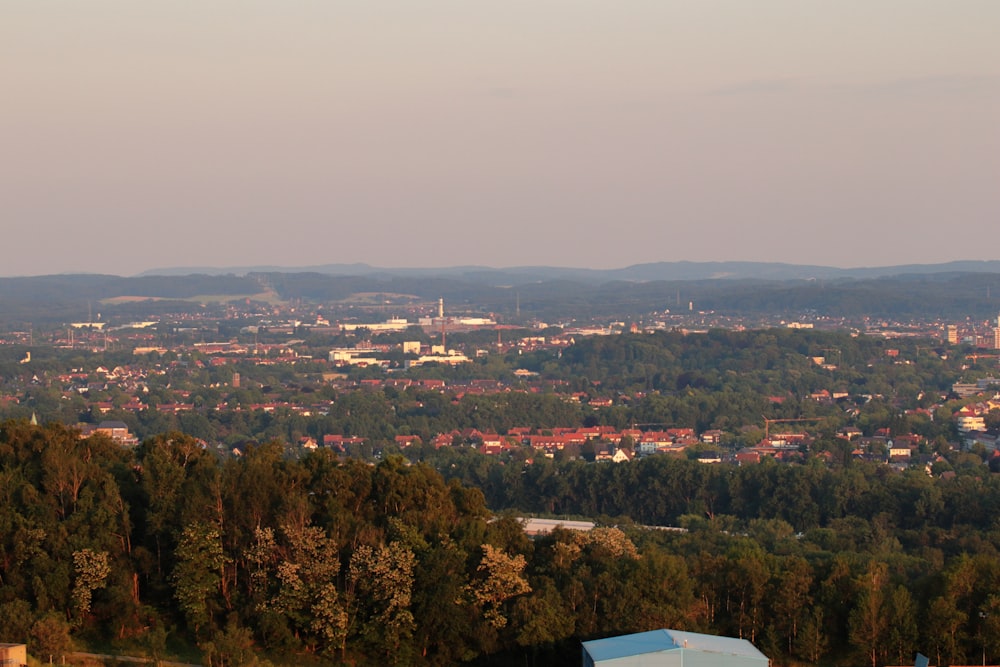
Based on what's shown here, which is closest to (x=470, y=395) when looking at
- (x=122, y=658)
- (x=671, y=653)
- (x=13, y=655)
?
(x=122, y=658)

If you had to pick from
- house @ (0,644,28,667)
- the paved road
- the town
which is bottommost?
the town

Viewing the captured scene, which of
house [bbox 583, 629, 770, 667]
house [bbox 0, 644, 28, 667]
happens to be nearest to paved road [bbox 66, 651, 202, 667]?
house [bbox 0, 644, 28, 667]

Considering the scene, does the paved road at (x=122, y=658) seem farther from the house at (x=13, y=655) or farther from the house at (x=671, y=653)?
the house at (x=671, y=653)

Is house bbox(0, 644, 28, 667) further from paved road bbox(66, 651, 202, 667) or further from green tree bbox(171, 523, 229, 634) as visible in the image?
green tree bbox(171, 523, 229, 634)

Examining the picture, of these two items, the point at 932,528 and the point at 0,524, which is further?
the point at 932,528

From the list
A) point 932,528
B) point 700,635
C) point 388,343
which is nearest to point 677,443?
point 932,528

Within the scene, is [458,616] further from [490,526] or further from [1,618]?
[1,618]

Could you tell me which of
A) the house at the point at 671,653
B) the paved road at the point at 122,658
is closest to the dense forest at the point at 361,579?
the paved road at the point at 122,658
